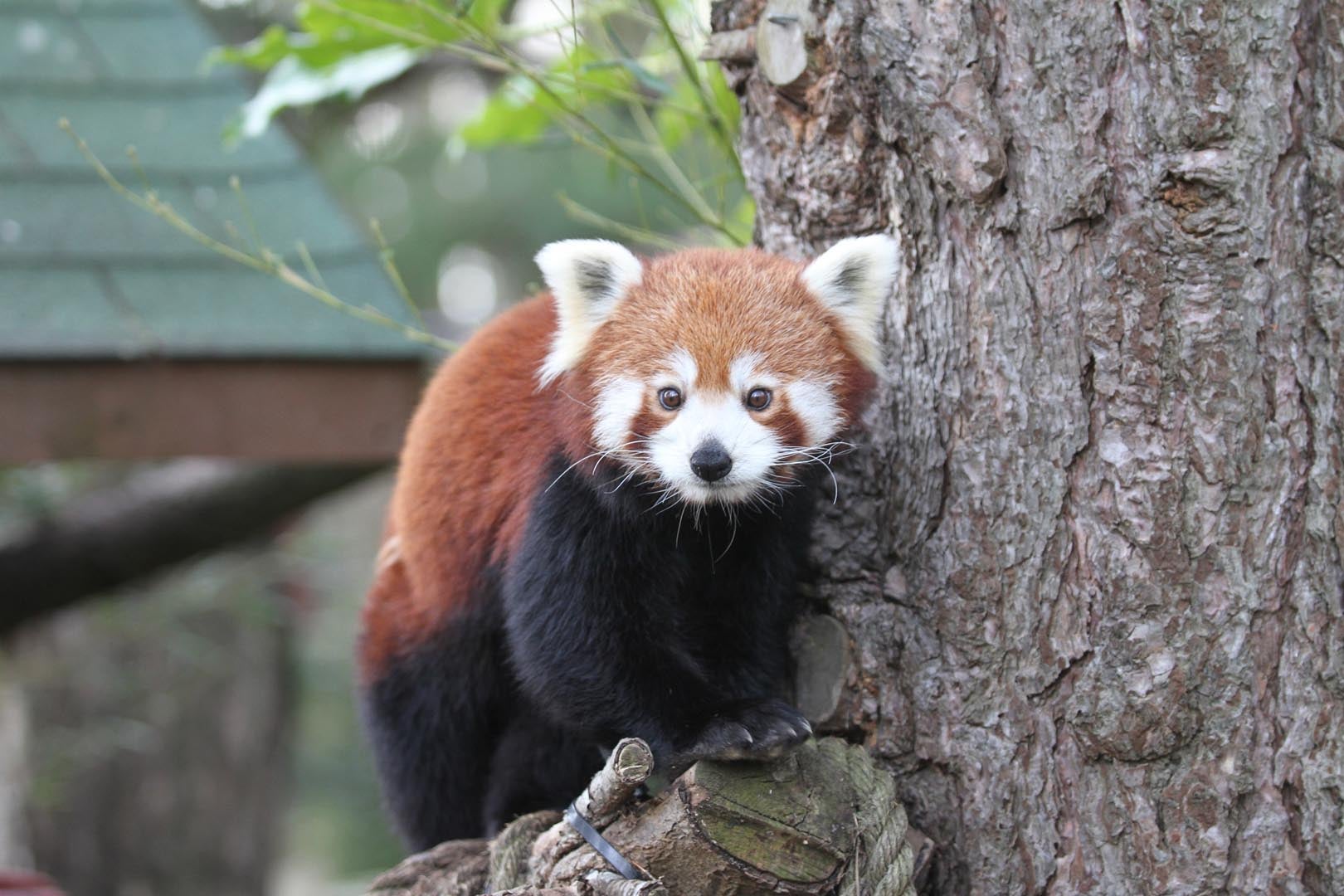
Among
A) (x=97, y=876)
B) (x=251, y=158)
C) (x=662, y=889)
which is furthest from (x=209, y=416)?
(x=97, y=876)

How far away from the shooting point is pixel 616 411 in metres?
2.16

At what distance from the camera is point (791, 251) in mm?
2500

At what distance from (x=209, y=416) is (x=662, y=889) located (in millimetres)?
2431

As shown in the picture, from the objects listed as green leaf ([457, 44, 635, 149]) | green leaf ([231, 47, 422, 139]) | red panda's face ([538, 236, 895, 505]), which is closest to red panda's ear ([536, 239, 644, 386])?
red panda's face ([538, 236, 895, 505])

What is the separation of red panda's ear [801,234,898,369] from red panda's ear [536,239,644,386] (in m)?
0.33

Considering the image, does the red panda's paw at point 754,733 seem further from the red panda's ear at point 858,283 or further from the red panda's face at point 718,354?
the red panda's ear at point 858,283

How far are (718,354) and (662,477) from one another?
0.76ft

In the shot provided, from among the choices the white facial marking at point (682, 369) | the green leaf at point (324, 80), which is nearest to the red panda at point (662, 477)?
the white facial marking at point (682, 369)

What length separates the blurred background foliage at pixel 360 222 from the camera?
2984 mm

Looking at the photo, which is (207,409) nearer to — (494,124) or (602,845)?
(494,124)

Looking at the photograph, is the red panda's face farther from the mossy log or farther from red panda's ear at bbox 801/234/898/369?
the mossy log

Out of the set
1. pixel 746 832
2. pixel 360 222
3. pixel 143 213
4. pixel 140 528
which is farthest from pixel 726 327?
pixel 360 222

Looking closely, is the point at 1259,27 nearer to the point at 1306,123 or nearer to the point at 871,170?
the point at 1306,123

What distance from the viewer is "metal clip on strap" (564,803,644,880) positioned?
187 centimetres
